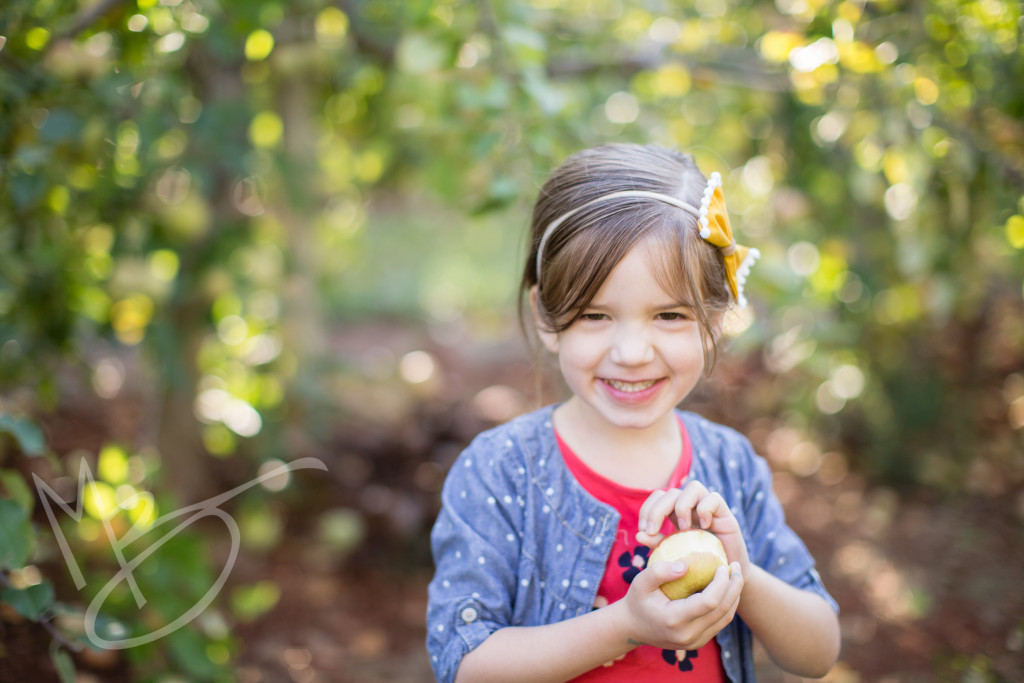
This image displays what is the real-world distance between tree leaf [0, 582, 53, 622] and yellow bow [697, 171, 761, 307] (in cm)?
110

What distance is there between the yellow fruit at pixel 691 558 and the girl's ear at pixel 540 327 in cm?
31

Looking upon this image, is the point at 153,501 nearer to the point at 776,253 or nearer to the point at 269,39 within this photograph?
the point at 269,39

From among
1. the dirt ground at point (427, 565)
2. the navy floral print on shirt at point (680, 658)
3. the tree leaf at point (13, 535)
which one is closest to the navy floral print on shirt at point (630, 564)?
the navy floral print on shirt at point (680, 658)

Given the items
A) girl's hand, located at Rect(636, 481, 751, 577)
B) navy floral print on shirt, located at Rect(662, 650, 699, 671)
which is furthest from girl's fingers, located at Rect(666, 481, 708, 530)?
navy floral print on shirt, located at Rect(662, 650, 699, 671)

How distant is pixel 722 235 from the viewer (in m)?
0.98

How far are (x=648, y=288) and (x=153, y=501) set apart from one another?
53.0 inches

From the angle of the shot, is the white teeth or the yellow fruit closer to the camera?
the yellow fruit

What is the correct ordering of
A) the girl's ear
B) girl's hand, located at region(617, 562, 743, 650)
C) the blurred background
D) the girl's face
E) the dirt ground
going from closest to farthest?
1. girl's hand, located at region(617, 562, 743, 650)
2. the girl's face
3. the girl's ear
4. the blurred background
5. the dirt ground

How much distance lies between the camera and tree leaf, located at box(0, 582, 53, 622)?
1097 mm

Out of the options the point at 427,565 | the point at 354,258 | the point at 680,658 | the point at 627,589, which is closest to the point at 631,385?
the point at 627,589

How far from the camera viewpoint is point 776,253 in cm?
194

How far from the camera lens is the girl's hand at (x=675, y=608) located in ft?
2.74

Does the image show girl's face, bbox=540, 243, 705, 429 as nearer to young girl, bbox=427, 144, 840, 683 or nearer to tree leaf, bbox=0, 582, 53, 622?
young girl, bbox=427, 144, 840, 683

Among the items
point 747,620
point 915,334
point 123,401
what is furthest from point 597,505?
point 123,401
